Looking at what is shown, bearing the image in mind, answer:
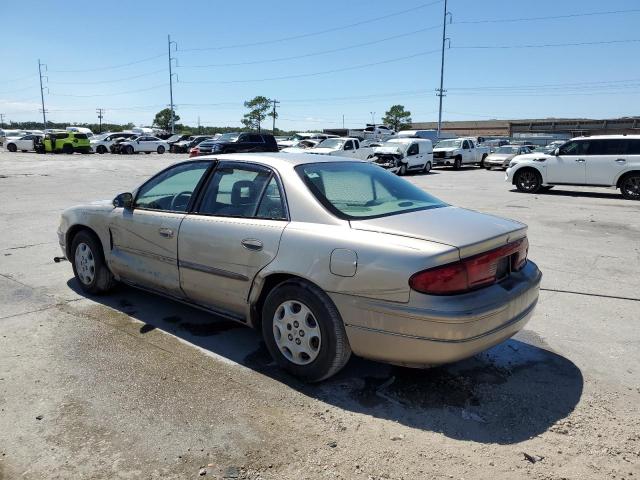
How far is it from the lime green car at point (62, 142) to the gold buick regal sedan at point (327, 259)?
136ft

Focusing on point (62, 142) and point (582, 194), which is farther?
point (62, 142)

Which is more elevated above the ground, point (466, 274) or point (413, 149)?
point (413, 149)

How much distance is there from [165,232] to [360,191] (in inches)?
65.0

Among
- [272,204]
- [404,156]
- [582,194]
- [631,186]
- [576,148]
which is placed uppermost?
[576,148]

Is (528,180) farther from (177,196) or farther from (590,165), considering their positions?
(177,196)

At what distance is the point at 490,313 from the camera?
3.15 m

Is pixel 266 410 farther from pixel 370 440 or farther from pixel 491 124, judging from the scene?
pixel 491 124

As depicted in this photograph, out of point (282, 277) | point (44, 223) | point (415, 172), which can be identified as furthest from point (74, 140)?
point (282, 277)

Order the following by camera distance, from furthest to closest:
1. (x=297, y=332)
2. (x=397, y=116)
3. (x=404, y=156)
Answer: (x=397, y=116), (x=404, y=156), (x=297, y=332)

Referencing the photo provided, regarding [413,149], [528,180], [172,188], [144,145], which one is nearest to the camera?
[172,188]

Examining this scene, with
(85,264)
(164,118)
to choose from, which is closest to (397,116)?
(164,118)

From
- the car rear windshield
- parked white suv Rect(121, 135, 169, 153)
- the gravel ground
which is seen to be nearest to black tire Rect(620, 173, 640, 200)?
the gravel ground

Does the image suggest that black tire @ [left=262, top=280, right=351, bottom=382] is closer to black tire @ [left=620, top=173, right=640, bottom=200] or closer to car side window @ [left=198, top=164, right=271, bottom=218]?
car side window @ [left=198, top=164, right=271, bottom=218]

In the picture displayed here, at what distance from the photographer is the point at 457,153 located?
3017 cm
